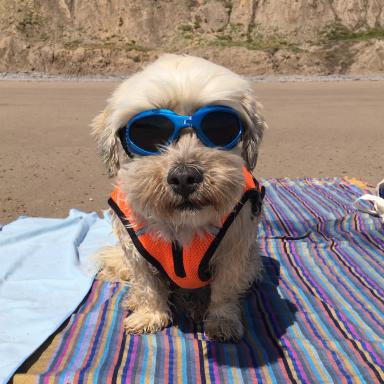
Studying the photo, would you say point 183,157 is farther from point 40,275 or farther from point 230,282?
point 40,275

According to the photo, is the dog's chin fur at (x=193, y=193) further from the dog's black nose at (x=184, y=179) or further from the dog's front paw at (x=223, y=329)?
the dog's front paw at (x=223, y=329)

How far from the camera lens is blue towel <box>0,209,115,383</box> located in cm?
285

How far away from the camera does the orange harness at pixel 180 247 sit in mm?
2596

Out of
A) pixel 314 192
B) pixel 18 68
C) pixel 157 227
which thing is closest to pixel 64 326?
pixel 157 227

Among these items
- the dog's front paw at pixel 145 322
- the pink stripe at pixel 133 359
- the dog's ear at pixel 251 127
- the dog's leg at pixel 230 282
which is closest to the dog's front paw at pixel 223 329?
the dog's leg at pixel 230 282

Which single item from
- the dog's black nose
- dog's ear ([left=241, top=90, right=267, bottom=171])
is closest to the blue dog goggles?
dog's ear ([left=241, top=90, right=267, bottom=171])

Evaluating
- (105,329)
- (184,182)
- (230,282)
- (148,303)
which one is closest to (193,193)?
(184,182)

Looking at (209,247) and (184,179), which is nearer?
(184,179)

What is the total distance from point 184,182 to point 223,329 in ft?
3.74

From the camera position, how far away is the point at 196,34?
37500 mm

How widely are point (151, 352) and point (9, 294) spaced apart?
123 cm

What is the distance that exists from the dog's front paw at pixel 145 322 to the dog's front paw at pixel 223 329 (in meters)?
0.27

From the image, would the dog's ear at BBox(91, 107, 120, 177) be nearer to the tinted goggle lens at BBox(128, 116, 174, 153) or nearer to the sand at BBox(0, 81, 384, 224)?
the tinted goggle lens at BBox(128, 116, 174, 153)

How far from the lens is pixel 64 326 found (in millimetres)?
3000
